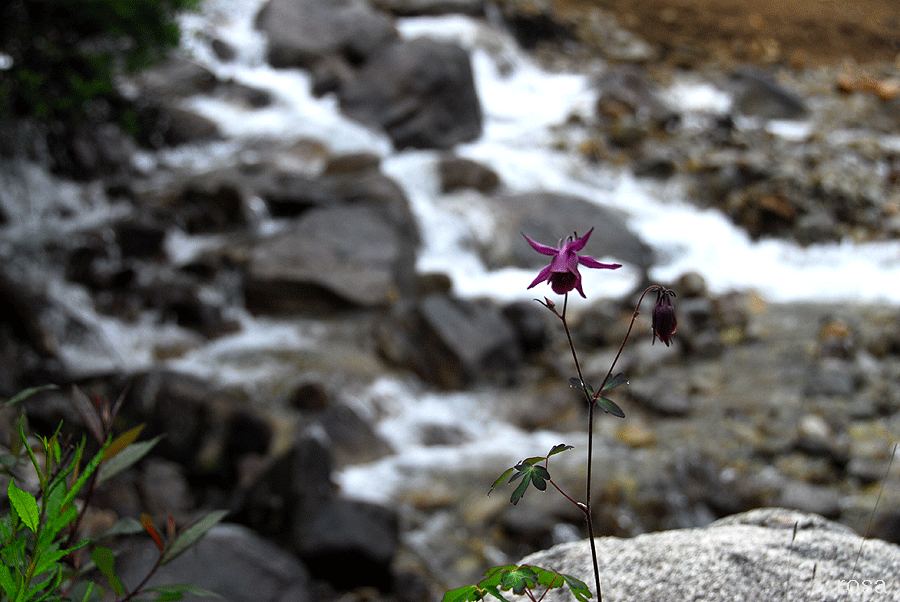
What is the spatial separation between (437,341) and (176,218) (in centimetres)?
352

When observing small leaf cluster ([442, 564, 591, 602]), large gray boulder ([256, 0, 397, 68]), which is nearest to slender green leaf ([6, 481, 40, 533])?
small leaf cluster ([442, 564, 591, 602])

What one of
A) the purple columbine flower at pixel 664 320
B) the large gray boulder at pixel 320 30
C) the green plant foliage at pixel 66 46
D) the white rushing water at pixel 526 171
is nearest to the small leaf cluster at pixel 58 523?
the purple columbine flower at pixel 664 320

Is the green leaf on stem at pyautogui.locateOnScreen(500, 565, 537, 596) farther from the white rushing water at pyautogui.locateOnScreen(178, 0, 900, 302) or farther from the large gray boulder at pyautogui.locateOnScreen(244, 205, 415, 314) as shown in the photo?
the white rushing water at pyautogui.locateOnScreen(178, 0, 900, 302)

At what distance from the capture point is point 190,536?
126cm

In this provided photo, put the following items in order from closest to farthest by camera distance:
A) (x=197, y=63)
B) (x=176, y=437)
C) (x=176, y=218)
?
(x=176, y=437) → (x=176, y=218) → (x=197, y=63)

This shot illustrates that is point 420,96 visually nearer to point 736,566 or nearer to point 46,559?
point 736,566

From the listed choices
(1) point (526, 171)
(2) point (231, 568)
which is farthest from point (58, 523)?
(1) point (526, 171)

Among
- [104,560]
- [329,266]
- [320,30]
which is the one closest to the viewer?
[104,560]

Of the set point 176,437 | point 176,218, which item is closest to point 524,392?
point 176,437

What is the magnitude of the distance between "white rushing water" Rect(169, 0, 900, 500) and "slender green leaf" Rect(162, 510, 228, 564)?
3212 mm

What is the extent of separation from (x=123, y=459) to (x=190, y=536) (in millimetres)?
191

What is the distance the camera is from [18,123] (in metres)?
5.64

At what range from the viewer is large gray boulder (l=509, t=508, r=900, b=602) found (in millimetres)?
1246

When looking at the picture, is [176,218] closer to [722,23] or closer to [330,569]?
[330,569]
